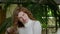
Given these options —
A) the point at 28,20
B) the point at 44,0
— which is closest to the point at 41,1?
the point at 44,0

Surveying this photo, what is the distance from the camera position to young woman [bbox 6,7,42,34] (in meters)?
0.49

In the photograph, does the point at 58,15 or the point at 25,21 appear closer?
the point at 25,21

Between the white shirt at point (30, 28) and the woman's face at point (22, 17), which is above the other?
the woman's face at point (22, 17)

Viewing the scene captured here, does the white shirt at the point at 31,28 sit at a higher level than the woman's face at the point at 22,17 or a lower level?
lower

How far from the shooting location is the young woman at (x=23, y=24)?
488 mm

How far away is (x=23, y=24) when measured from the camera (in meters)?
0.50

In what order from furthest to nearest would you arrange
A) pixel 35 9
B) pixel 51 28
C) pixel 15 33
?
pixel 51 28 < pixel 35 9 < pixel 15 33

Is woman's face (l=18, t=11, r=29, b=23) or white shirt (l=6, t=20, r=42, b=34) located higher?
woman's face (l=18, t=11, r=29, b=23)

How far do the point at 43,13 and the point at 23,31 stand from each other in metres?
0.21

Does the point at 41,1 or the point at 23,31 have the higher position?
the point at 41,1

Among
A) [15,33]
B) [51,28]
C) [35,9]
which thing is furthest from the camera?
[51,28]

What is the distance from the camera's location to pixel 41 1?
2.16 feet

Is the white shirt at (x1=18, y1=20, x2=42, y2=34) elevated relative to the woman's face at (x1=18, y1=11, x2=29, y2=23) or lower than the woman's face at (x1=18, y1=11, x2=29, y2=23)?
lower

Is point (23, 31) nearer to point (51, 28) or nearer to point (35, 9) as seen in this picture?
point (35, 9)
